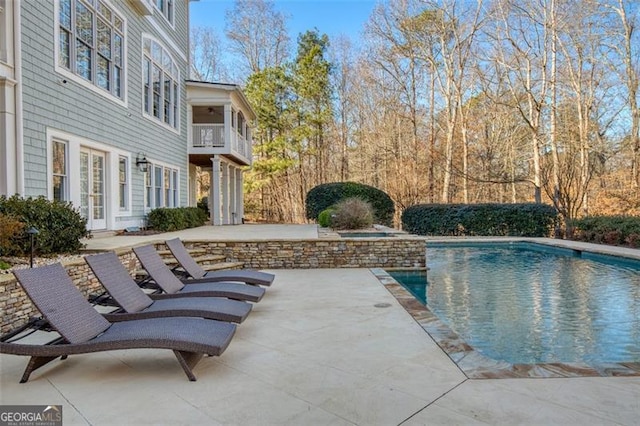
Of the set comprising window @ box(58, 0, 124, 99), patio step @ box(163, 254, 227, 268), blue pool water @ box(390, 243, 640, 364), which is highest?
window @ box(58, 0, 124, 99)

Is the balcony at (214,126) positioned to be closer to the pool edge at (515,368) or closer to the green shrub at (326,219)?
the green shrub at (326,219)

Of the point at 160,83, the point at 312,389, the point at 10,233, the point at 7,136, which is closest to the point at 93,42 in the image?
the point at 7,136

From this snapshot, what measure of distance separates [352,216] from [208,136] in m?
6.88

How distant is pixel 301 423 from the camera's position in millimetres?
2605

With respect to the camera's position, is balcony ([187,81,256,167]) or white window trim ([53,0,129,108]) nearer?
white window trim ([53,0,129,108])

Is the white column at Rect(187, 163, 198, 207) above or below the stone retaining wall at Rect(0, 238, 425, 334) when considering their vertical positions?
above

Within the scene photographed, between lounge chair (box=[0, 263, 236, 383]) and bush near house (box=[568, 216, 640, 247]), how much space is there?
521 inches

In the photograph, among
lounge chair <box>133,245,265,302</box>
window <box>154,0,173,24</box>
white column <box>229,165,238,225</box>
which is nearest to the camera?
lounge chair <box>133,245,265,302</box>

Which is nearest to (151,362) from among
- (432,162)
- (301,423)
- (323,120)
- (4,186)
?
(301,423)

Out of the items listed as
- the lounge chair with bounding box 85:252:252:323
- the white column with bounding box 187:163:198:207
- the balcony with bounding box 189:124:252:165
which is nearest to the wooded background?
the white column with bounding box 187:163:198:207

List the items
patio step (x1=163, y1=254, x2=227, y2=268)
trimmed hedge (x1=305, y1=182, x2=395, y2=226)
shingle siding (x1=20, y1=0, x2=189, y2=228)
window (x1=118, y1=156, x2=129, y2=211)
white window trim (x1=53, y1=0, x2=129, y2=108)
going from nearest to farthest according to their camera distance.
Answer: shingle siding (x1=20, y1=0, x2=189, y2=228) → white window trim (x1=53, y1=0, x2=129, y2=108) → patio step (x1=163, y1=254, x2=227, y2=268) → window (x1=118, y1=156, x2=129, y2=211) → trimmed hedge (x1=305, y1=182, x2=395, y2=226)

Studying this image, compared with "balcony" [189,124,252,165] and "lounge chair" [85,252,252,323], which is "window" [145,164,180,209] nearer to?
"balcony" [189,124,252,165]

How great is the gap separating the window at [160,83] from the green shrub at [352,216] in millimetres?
6759

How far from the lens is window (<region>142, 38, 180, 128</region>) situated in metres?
12.9
